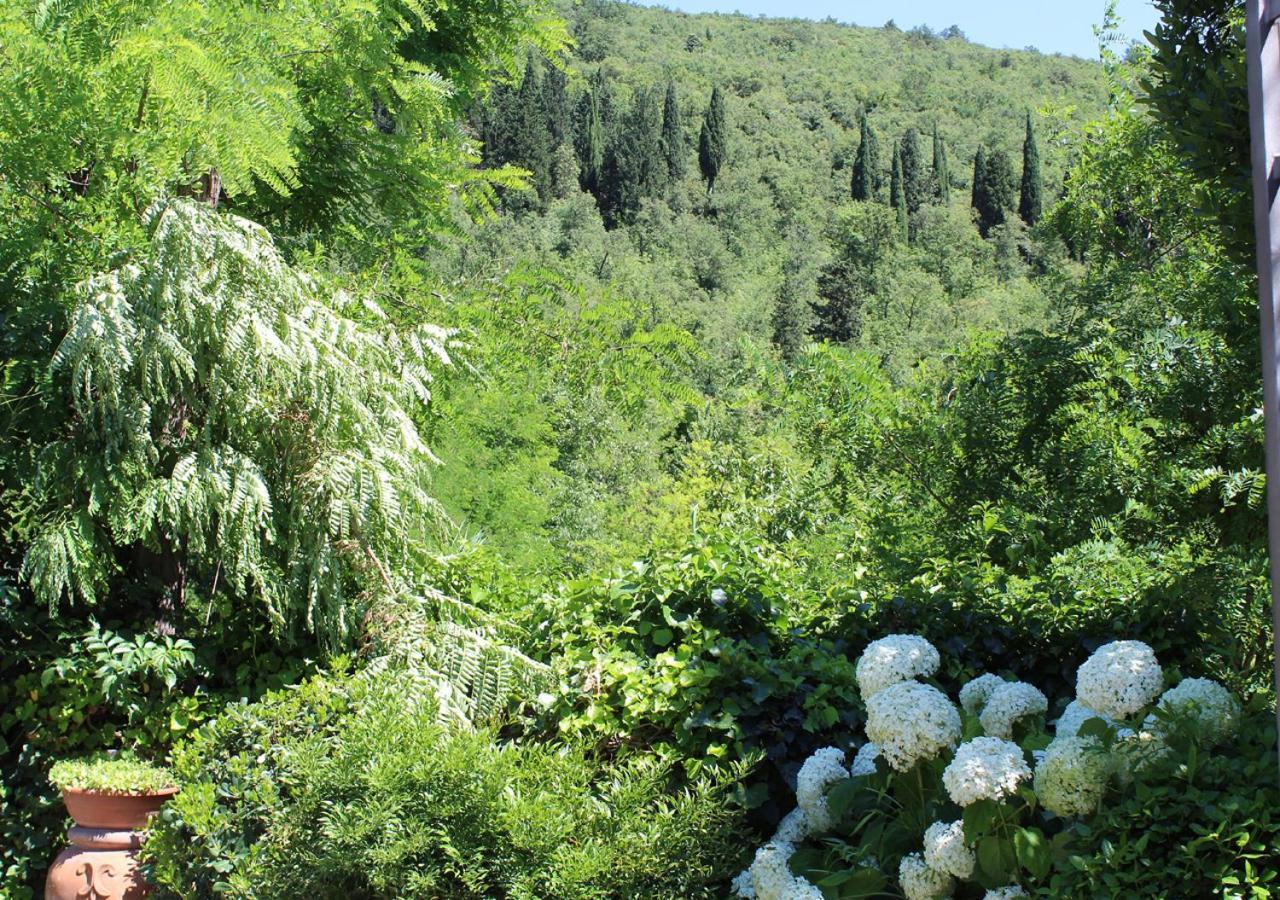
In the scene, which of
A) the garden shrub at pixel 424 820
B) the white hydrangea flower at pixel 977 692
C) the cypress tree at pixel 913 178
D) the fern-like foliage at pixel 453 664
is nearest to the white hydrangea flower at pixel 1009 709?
the white hydrangea flower at pixel 977 692

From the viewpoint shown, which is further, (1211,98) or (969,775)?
(1211,98)

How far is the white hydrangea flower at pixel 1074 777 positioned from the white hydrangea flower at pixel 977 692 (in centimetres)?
58

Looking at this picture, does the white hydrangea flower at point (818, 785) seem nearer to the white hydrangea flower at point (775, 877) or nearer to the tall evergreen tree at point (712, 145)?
the white hydrangea flower at point (775, 877)

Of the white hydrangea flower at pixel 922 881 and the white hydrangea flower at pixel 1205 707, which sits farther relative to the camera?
the white hydrangea flower at pixel 922 881

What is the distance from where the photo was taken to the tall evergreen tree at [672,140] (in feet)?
176

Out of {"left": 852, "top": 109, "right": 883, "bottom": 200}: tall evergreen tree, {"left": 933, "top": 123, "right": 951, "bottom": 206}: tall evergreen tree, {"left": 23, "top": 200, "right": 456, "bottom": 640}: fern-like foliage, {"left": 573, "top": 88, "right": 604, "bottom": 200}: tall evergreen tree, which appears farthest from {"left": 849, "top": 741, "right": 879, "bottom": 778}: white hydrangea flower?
{"left": 933, "top": 123, "right": 951, "bottom": 206}: tall evergreen tree

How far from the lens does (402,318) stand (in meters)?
4.70

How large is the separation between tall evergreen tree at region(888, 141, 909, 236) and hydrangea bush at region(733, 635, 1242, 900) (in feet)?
159

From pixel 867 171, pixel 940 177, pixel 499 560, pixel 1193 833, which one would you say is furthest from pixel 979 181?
pixel 1193 833

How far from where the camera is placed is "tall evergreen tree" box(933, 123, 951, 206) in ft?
182

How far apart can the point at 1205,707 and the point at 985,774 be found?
0.49 metres

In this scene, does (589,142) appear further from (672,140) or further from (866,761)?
(866,761)

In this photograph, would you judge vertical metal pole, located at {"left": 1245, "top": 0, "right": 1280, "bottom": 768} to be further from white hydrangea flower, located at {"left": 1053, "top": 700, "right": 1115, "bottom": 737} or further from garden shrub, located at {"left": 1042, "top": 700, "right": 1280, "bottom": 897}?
white hydrangea flower, located at {"left": 1053, "top": 700, "right": 1115, "bottom": 737}

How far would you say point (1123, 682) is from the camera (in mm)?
2350
